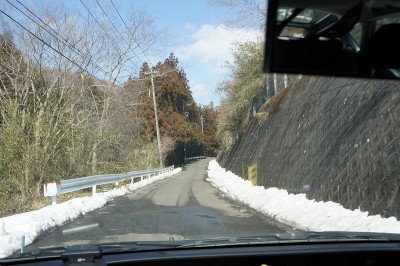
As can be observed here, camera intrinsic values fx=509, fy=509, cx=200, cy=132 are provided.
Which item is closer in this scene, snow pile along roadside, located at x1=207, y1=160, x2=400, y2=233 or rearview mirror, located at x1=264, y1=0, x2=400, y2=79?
rearview mirror, located at x1=264, y1=0, x2=400, y2=79

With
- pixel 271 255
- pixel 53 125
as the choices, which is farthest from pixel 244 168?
pixel 271 255

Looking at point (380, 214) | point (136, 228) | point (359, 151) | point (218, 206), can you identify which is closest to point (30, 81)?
point (218, 206)

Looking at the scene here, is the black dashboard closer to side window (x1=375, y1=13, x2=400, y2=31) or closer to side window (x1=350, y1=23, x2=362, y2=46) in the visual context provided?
side window (x1=350, y1=23, x2=362, y2=46)

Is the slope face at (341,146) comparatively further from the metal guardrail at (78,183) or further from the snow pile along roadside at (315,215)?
the metal guardrail at (78,183)

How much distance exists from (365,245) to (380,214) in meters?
6.44

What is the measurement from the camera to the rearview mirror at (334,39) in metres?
2.94

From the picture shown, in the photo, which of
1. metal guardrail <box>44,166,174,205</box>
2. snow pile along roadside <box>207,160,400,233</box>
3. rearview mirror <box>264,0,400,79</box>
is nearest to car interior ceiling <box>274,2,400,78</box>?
rearview mirror <box>264,0,400,79</box>

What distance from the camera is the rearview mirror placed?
294 centimetres

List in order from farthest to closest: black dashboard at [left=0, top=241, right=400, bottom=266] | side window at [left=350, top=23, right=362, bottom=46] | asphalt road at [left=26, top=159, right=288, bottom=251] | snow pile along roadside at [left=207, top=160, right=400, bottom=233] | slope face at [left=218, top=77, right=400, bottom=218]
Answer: slope face at [left=218, top=77, right=400, bottom=218], asphalt road at [left=26, top=159, right=288, bottom=251], snow pile along roadside at [left=207, top=160, right=400, bottom=233], black dashboard at [left=0, top=241, right=400, bottom=266], side window at [left=350, top=23, right=362, bottom=46]

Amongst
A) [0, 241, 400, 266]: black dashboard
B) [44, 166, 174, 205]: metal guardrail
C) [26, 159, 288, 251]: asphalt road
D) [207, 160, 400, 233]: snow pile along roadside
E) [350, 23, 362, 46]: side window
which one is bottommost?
[26, 159, 288, 251]: asphalt road

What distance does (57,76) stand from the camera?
2809 centimetres

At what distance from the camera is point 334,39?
10.9ft

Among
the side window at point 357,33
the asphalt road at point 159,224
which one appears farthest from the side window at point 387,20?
the asphalt road at point 159,224

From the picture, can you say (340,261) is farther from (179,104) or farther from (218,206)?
(179,104)
